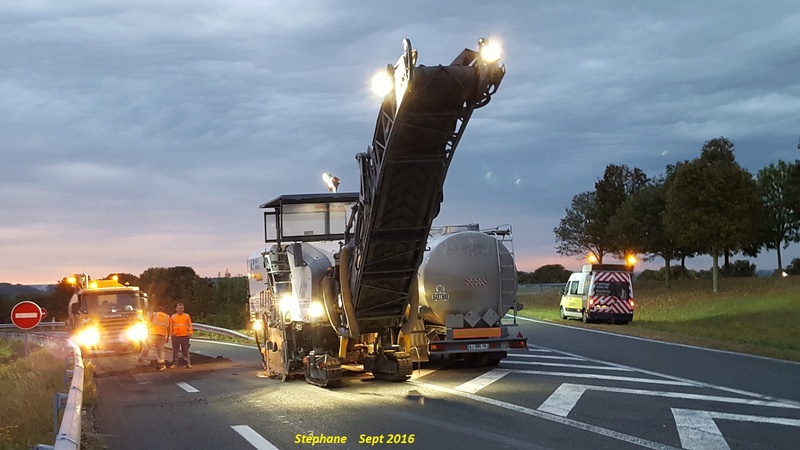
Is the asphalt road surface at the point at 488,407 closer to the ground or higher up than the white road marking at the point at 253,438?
closer to the ground

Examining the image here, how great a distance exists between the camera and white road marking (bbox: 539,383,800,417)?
11.3m

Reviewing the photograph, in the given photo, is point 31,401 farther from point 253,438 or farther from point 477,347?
point 477,347

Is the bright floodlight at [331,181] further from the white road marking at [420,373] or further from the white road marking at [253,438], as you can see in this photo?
the white road marking at [253,438]

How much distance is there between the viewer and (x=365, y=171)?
42.2 ft

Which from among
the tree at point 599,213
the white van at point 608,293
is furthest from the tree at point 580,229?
the white van at point 608,293

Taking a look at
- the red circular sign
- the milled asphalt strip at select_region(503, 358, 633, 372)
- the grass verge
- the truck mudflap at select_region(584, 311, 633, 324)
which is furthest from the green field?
the red circular sign

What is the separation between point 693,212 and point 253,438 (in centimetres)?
4102

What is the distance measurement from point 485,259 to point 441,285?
3.70ft

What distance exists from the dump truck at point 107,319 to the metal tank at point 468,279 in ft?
38.0

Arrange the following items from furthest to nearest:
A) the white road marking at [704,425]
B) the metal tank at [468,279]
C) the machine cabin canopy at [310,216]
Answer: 1. the metal tank at [468,279]
2. the machine cabin canopy at [310,216]
3. the white road marking at [704,425]

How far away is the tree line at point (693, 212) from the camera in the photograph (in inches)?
1809

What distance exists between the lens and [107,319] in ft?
80.3

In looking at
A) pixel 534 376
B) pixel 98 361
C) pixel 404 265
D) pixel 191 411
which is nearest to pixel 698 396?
pixel 534 376

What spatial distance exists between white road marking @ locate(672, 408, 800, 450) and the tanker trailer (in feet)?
19.3
